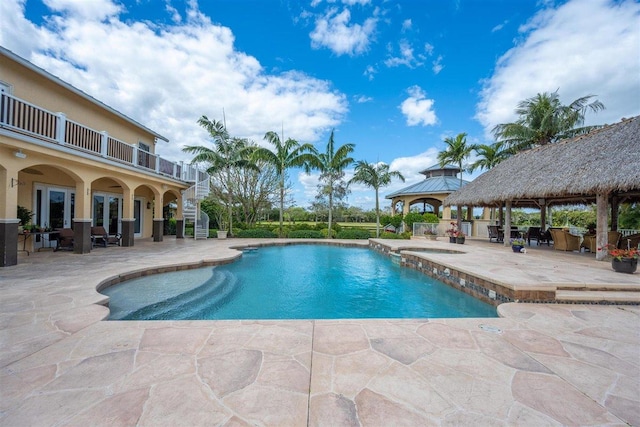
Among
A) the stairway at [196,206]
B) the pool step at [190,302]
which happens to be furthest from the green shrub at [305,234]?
the pool step at [190,302]

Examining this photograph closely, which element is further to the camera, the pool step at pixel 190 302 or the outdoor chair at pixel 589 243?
the outdoor chair at pixel 589 243

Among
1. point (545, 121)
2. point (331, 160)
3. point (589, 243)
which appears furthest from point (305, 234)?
point (545, 121)

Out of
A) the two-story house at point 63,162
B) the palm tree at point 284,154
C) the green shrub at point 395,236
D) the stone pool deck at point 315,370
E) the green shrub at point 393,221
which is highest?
the palm tree at point 284,154

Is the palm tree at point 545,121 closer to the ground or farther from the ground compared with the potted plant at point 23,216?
farther from the ground

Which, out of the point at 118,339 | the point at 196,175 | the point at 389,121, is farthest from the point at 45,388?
the point at 389,121

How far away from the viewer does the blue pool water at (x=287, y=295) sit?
17.4 ft

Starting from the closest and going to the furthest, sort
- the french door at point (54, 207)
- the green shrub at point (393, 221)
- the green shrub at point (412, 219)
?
the french door at point (54, 207), the green shrub at point (412, 219), the green shrub at point (393, 221)

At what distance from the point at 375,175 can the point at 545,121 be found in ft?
40.8

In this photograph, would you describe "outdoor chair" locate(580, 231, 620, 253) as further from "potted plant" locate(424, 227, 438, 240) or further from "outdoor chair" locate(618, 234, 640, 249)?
"potted plant" locate(424, 227, 438, 240)

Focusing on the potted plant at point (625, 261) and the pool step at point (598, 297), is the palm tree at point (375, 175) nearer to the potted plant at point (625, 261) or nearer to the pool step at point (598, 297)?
the potted plant at point (625, 261)

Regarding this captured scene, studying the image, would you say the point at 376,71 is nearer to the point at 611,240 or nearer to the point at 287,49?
the point at 287,49

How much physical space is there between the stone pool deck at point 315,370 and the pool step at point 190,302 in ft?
2.87

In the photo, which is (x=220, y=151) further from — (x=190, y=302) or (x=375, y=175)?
(x=190, y=302)

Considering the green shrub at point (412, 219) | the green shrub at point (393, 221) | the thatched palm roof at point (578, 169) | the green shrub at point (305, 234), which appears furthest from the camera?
the green shrub at point (393, 221)
